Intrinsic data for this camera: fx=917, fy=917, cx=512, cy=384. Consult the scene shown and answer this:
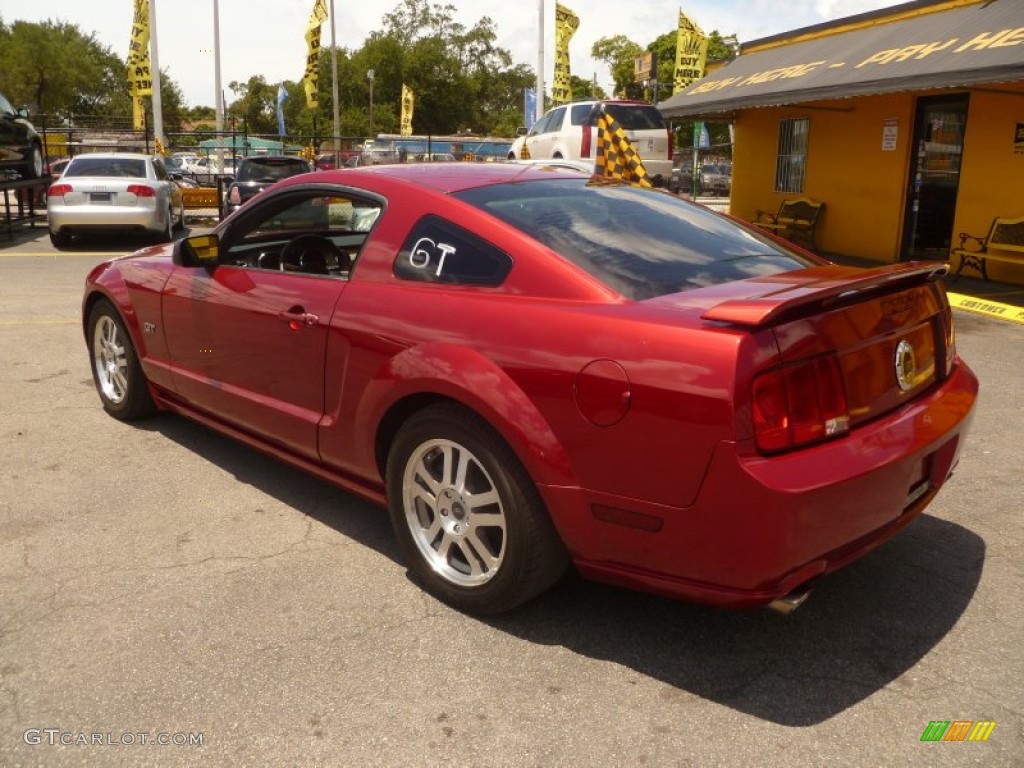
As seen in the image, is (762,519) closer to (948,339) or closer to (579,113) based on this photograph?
(948,339)

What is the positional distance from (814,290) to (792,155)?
594 inches

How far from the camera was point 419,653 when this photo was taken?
9.86 ft

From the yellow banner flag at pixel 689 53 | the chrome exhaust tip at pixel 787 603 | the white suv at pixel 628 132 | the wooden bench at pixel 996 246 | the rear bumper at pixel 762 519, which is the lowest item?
the chrome exhaust tip at pixel 787 603

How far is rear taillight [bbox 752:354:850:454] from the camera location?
251cm

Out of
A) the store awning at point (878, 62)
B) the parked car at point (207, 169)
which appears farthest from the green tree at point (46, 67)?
the store awning at point (878, 62)

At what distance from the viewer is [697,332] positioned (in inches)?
102

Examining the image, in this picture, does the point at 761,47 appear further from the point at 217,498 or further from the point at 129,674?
the point at 129,674

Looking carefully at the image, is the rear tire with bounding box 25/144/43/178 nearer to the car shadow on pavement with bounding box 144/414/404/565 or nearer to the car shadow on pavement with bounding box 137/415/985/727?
the car shadow on pavement with bounding box 144/414/404/565

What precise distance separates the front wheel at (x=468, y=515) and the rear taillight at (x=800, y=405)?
30.9 inches

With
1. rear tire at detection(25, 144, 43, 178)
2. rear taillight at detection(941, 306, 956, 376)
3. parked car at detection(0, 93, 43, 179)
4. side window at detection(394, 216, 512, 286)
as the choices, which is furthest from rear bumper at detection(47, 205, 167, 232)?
rear taillight at detection(941, 306, 956, 376)

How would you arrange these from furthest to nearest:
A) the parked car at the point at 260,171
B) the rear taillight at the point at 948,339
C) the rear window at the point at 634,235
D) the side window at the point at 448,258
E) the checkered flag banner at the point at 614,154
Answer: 1. the parked car at the point at 260,171
2. the checkered flag banner at the point at 614,154
3. the rear taillight at the point at 948,339
4. the side window at the point at 448,258
5. the rear window at the point at 634,235

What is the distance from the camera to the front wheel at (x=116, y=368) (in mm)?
5289

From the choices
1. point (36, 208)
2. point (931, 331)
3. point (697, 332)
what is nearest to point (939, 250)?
point (931, 331)

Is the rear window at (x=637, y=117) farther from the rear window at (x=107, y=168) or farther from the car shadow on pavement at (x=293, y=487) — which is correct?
the car shadow on pavement at (x=293, y=487)
